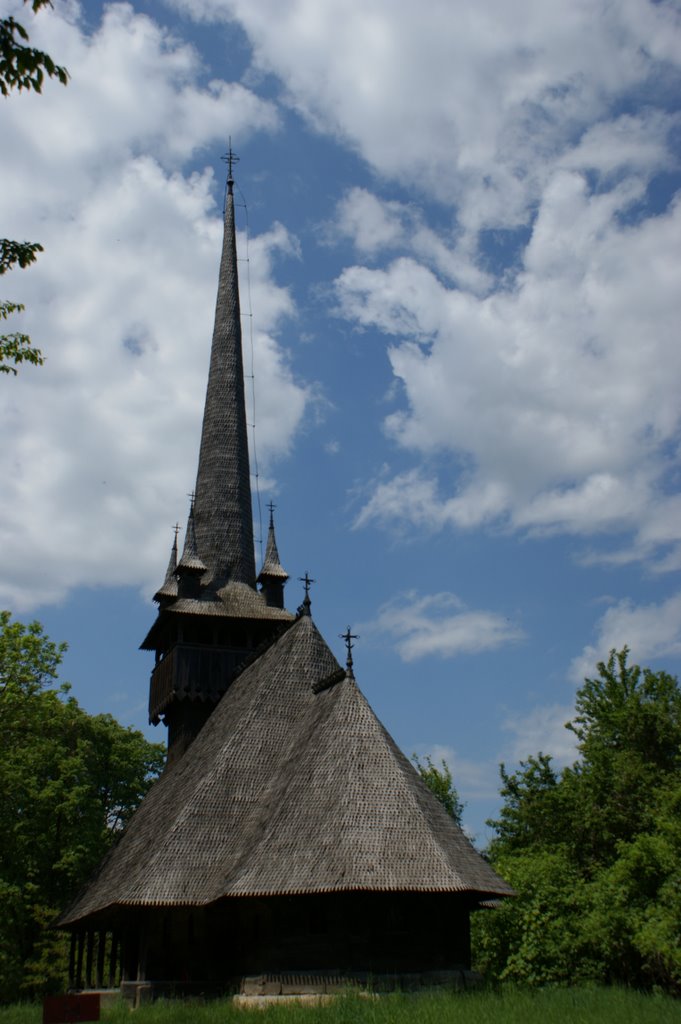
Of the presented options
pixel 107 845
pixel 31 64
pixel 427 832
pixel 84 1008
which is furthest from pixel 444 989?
pixel 107 845

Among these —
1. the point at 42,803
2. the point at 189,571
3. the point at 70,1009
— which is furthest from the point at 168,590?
the point at 70,1009

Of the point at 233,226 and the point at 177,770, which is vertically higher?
the point at 233,226

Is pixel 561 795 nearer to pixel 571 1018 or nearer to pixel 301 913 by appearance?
Answer: pixel 301 913

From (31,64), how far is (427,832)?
49.8 feet

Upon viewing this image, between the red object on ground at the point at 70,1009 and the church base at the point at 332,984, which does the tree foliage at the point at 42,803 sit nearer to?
the church base at the point at 332,984

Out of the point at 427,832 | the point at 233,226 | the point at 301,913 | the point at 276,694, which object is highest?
the point at 233,226

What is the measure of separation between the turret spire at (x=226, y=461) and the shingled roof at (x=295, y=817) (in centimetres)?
819

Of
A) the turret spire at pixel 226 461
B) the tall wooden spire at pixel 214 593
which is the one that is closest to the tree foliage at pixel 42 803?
the tall wooden spire at pixel 214 593

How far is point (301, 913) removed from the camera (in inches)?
757

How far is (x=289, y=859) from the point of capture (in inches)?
757

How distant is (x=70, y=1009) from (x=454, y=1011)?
532cm

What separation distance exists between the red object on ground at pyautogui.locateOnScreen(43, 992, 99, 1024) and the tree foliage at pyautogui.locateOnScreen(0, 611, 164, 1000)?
592 inches

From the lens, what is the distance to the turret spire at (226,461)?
34.6 metres

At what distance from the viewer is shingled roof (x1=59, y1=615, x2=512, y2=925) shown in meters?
18.8
